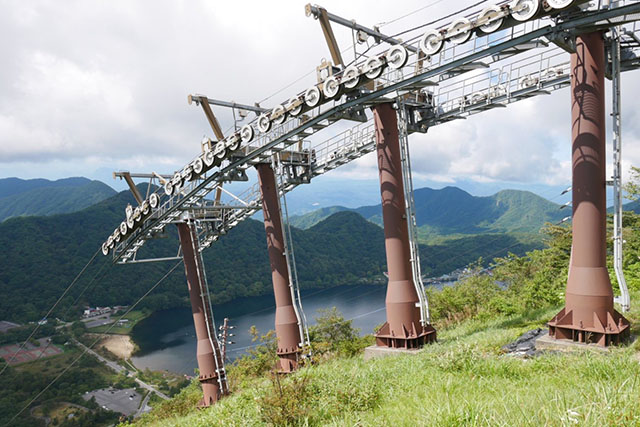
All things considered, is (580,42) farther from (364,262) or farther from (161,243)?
(364,262)

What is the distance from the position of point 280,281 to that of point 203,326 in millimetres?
4966

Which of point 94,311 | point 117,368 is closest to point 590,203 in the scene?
point 117,368

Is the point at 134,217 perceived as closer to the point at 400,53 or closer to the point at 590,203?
the point at 400,53

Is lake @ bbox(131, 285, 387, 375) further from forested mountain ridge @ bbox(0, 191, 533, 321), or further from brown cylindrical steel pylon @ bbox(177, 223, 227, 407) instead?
brown cylindrical steel pylon @ bbox(177, 223, 227, 407)

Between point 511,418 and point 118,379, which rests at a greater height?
point 511,418

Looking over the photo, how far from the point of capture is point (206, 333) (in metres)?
17.8

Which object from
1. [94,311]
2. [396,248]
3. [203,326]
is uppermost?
[396,248]

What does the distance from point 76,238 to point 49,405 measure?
49.9 meters

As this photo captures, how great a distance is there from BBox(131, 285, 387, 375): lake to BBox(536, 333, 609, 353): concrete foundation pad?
147ft

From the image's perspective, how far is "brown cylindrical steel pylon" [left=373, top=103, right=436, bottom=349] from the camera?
1179cm

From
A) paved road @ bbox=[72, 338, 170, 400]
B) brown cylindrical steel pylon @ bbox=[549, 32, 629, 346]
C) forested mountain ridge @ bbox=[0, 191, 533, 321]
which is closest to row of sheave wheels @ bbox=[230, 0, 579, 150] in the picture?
brown cylindrical steel pylon @ bbox=[549, 32, 629, 346]

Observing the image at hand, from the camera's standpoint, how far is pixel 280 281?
15055 millimetres

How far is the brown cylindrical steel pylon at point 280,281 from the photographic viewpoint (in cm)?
1498

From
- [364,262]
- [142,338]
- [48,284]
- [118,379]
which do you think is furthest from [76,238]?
[364,262]
